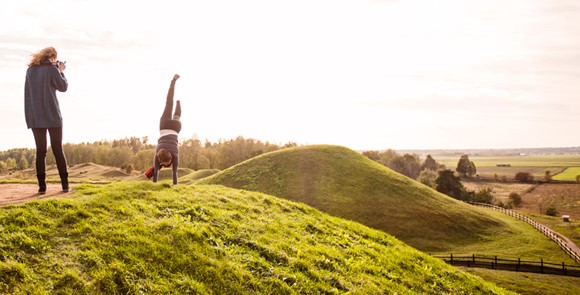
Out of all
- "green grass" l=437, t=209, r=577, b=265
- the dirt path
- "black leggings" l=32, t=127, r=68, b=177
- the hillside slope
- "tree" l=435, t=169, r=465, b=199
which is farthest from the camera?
"tree" l=435, t=169, r=465, b=199

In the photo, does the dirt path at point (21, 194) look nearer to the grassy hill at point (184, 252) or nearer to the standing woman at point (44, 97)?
the grassy hill at point (184, 252)

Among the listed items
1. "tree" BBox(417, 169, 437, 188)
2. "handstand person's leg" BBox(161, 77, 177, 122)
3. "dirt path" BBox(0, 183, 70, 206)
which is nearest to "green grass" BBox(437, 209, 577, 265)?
"handstand person's leg" BBox(161, 77, 177, 122)

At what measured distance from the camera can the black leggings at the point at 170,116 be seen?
45.5ft

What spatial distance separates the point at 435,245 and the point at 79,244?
4029cm

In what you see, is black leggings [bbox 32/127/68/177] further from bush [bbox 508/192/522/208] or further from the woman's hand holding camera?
bush [bbox 508/192/522/208]

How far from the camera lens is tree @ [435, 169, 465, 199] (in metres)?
78.9

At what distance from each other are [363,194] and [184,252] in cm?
4308

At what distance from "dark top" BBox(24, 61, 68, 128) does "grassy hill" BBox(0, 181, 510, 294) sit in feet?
8.32

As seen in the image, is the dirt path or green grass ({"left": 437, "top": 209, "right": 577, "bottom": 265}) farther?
green grass ({"left": 437, "top": 209, "right": 577, "bottom": 265})

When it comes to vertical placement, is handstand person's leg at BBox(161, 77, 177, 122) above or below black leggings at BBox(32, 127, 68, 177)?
above

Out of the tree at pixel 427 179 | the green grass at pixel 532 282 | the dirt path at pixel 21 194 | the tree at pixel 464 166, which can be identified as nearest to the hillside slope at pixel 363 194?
the green grass at pixel 532 282

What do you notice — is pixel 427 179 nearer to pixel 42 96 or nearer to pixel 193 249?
pixel 193 249

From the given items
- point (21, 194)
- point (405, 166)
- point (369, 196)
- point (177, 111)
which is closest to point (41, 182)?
point (21, 194)

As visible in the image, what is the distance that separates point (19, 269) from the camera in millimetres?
7230
